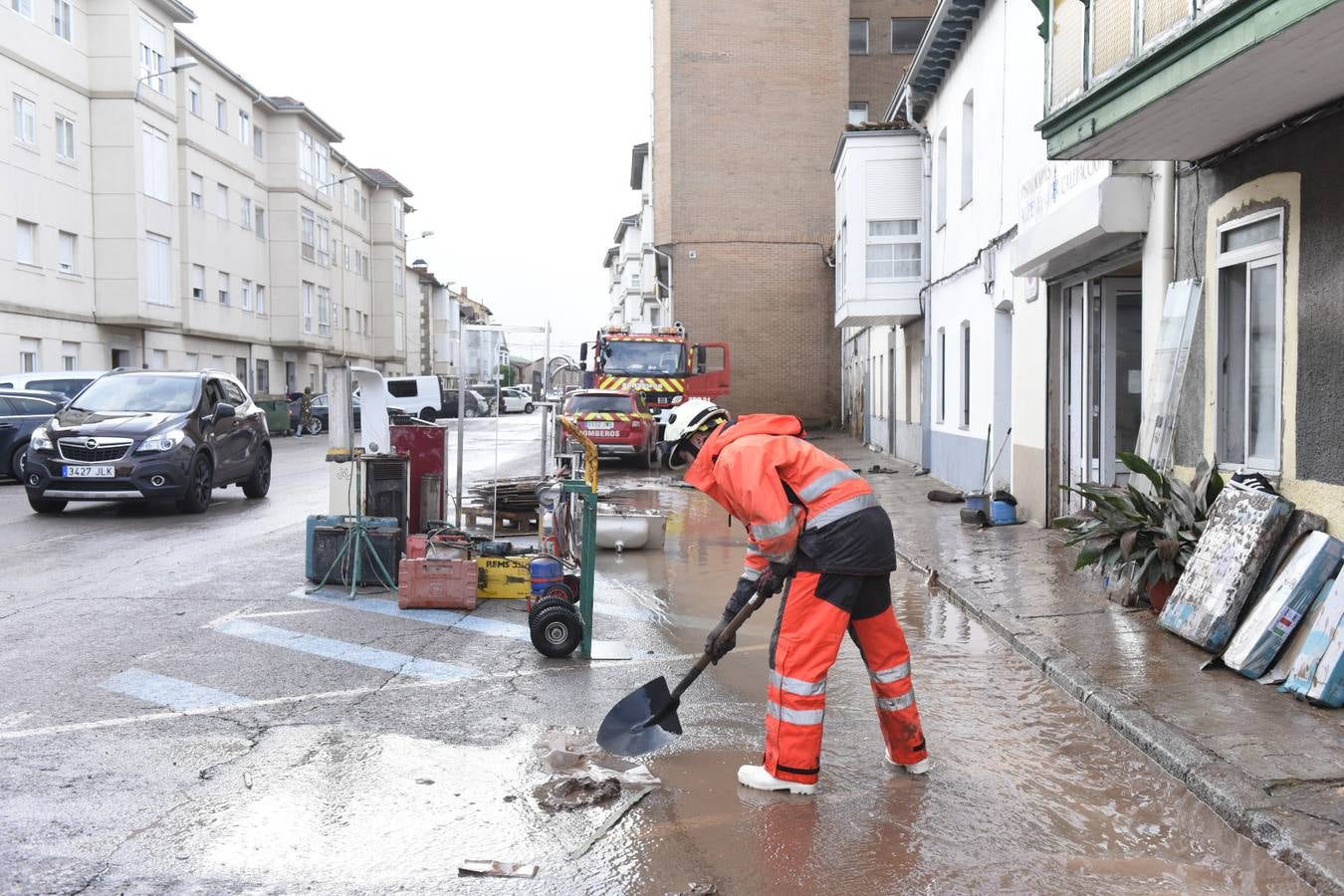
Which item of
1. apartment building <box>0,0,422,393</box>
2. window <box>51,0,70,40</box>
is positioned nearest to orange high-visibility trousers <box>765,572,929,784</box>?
apartment building <box>0,0,422,393</box>

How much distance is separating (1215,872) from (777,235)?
35.1 metres

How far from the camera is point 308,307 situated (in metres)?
51.8

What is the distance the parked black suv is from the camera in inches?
517

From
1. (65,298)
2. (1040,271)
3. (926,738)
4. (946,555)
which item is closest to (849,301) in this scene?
(1040,271)

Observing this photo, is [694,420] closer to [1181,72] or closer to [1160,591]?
[1181,72]

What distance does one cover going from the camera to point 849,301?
848 inches

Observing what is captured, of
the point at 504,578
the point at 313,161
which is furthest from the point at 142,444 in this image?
the point at 313,161

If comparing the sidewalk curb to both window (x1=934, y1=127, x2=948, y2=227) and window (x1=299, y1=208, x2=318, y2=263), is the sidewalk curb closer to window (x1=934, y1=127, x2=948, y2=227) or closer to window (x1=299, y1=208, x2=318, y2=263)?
window (x1=934, y1=127, x2=948, y2=227)

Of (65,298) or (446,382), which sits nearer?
(65,298)

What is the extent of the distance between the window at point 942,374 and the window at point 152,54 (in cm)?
2646

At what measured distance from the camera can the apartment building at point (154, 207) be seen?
31.0 meters

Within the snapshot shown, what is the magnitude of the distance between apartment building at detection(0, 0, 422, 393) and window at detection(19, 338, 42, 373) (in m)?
0.06

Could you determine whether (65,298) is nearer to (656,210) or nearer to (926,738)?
(656,210)

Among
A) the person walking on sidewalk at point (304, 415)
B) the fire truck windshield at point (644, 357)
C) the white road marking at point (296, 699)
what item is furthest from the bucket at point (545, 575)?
the person walking on sidewalk at point (304, 415)
